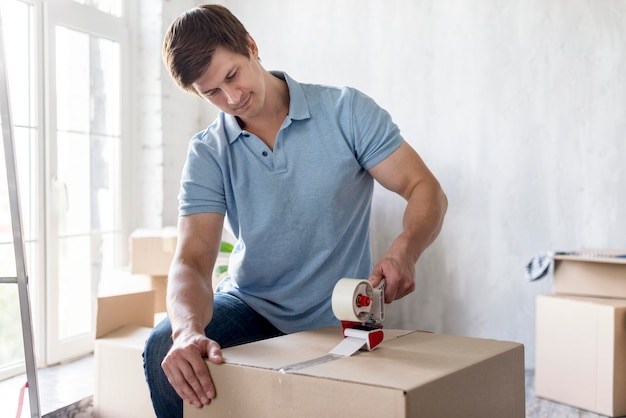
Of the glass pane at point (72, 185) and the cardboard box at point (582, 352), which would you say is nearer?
the cardboard box at point (582, 352)

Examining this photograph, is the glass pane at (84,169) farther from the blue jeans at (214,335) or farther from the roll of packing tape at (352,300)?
the roll of packing tape at (352,300)

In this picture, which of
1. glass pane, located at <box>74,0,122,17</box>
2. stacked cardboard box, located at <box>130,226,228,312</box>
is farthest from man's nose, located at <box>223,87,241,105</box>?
glass pane, located at <box>74,0,122,17</box>

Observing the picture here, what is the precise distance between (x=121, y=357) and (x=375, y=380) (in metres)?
1.47

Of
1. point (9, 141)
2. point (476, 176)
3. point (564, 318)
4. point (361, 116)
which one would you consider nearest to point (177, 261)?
point (361, 116)

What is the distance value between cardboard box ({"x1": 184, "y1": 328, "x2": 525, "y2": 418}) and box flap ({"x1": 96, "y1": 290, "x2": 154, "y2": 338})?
1245mm

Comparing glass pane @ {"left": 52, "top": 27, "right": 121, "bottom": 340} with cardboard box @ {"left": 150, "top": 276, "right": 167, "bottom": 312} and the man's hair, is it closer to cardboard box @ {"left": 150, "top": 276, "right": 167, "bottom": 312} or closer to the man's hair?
cardboard box @ {"left": 150, "top": 276, "right": 167, "bottom": 312}

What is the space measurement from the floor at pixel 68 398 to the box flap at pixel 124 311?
0.35 metres

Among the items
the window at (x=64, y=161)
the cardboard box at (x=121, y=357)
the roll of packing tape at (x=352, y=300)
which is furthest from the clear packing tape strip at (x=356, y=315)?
the window at (x=64, y=161)

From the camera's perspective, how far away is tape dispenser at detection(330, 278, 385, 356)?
1.17m

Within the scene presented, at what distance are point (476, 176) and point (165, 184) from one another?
1.54 meters

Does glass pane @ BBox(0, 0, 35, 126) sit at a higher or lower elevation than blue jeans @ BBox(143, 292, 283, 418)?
higher

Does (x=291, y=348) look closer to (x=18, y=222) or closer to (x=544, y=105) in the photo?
(x=18, y=222)

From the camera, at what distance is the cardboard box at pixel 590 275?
270 centimetres

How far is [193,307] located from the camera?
1408 mm
